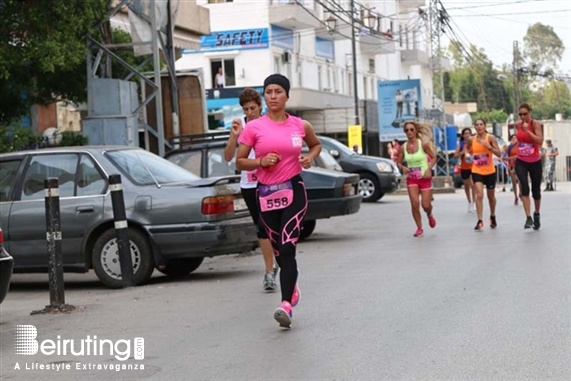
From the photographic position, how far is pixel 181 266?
45.5ft

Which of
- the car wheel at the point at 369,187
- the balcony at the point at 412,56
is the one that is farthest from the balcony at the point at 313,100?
the car wheel at the point at 369,187

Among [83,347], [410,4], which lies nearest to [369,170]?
[83,347]

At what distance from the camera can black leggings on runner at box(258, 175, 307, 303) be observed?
9.07 m

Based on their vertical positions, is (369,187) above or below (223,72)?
below

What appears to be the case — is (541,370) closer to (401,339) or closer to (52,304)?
(401,339)

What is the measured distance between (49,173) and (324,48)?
44047 millimetres

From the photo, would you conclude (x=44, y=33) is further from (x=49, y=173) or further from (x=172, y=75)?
(x=49, y=173)

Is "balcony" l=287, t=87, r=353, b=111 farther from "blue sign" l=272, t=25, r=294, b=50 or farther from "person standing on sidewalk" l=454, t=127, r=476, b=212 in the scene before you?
"person standing on sidewalk" l=454, t=127, r=476, b=212

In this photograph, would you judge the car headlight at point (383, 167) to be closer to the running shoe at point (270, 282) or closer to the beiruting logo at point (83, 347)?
the running shoe at point (270, 282)

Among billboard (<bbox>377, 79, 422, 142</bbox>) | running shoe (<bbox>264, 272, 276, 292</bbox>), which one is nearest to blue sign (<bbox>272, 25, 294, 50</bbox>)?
billboard (<bbox>377, 79, 422, 142</bbox>)

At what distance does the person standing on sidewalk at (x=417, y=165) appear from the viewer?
18.0 m

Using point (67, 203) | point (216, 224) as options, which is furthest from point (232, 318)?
point (67, 203)

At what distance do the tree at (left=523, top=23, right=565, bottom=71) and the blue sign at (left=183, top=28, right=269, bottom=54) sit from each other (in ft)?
209

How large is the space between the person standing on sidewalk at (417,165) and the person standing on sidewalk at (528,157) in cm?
137
